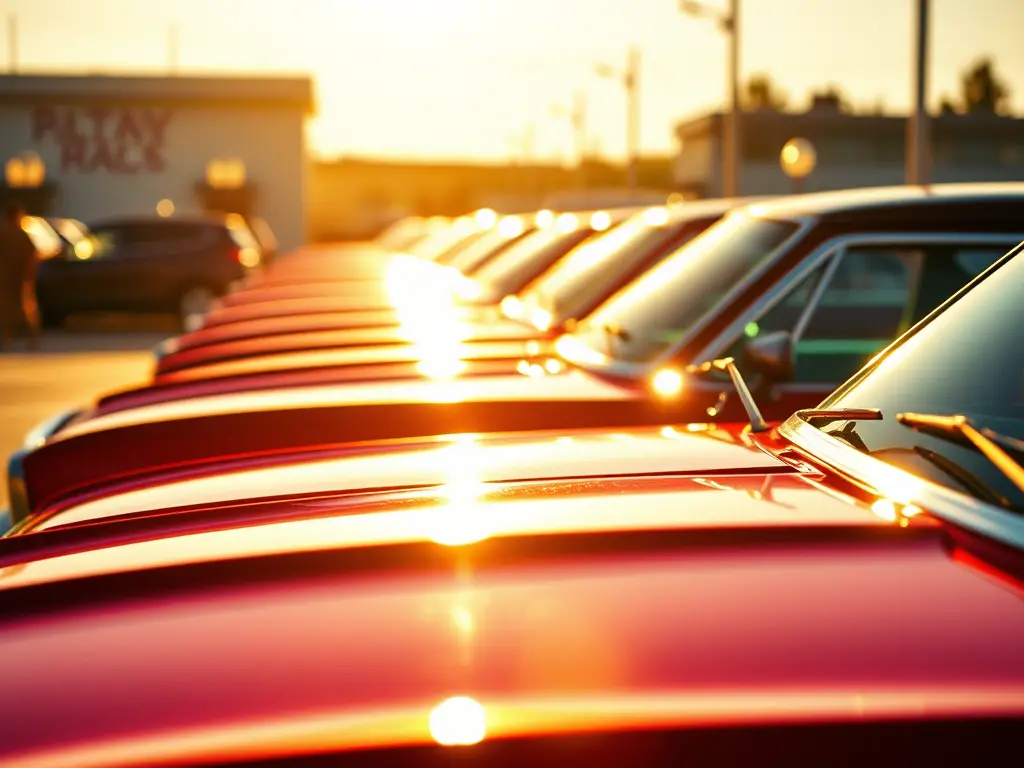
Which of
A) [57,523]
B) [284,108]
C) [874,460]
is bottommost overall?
[57,523]

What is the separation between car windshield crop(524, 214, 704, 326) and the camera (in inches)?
250

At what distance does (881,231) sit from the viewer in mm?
4613

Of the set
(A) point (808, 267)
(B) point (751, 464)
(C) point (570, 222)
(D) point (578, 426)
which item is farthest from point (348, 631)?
(C) point (570, 222)

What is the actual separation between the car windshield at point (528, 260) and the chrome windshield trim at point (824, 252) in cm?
415

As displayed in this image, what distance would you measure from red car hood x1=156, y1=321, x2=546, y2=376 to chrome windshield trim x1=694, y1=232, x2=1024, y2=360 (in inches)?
58.7

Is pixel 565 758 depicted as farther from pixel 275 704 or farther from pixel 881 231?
pixel 881 231

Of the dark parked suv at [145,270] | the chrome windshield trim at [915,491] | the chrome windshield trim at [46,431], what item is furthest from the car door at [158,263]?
the chrome windshield trim at [915,491]

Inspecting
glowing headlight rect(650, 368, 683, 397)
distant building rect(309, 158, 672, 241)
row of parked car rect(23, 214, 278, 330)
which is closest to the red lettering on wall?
row of parked car rect(23, 214, 278, 330)

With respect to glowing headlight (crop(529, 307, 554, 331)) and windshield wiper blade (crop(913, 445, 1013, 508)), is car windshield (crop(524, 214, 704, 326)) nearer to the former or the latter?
glowing headlight (crop(529, 307, 554, 331))

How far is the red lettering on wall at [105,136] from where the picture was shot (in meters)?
48.5

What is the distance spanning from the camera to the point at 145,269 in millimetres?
23141

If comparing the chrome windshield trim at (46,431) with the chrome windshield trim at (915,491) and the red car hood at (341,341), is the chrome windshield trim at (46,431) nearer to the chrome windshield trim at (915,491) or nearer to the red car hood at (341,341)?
the red car hood at (341,341)

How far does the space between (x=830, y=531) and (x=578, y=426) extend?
2.52 metres

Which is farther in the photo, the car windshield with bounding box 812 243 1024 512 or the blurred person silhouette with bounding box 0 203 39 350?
the blurred person silhouette with bounding box 0 203 39 350
